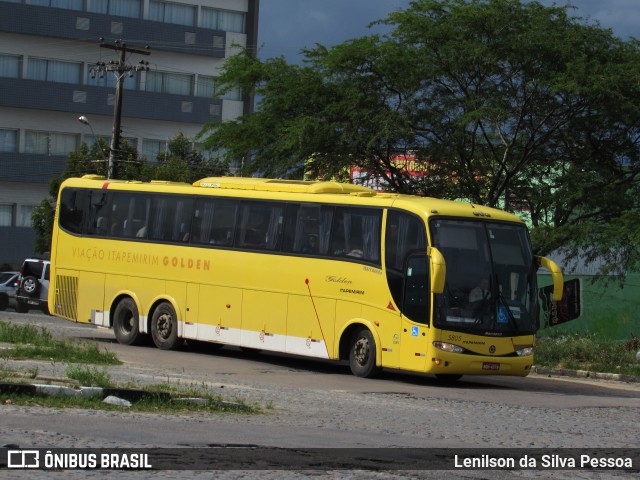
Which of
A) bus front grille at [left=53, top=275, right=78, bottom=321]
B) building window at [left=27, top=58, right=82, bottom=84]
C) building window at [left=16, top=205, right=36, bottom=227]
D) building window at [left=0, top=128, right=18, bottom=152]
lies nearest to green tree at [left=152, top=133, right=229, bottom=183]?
building window at [left=27, top=58, right=82, bottom=84]

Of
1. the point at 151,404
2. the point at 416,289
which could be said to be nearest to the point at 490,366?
the point at 416,289

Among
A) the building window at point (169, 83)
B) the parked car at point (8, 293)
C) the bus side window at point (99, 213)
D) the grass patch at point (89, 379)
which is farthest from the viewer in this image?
the building window at point (169, 83)

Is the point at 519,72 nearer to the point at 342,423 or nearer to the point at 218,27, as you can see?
the point at 342,423

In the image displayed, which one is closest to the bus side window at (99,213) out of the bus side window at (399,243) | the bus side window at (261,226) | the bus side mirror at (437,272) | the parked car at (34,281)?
the bus side window at (261,226)

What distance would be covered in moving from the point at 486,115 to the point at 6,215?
4480 cm

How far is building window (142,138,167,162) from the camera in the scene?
7456cm

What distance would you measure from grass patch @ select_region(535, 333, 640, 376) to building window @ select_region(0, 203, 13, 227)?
46665 mm

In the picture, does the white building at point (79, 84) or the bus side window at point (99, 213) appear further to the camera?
the white building at point (79, 84)

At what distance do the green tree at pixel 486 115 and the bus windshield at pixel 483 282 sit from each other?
10.0 metres

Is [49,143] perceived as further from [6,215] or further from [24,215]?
[6,215]

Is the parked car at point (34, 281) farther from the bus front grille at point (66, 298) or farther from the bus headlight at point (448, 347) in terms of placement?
the bus headlight at point (448, 347)

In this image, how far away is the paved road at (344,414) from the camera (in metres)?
11.5

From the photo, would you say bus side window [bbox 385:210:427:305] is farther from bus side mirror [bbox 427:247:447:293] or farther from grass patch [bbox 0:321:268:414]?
grass patch [bbox 0:321:268:414]

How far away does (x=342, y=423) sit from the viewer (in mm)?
14047
